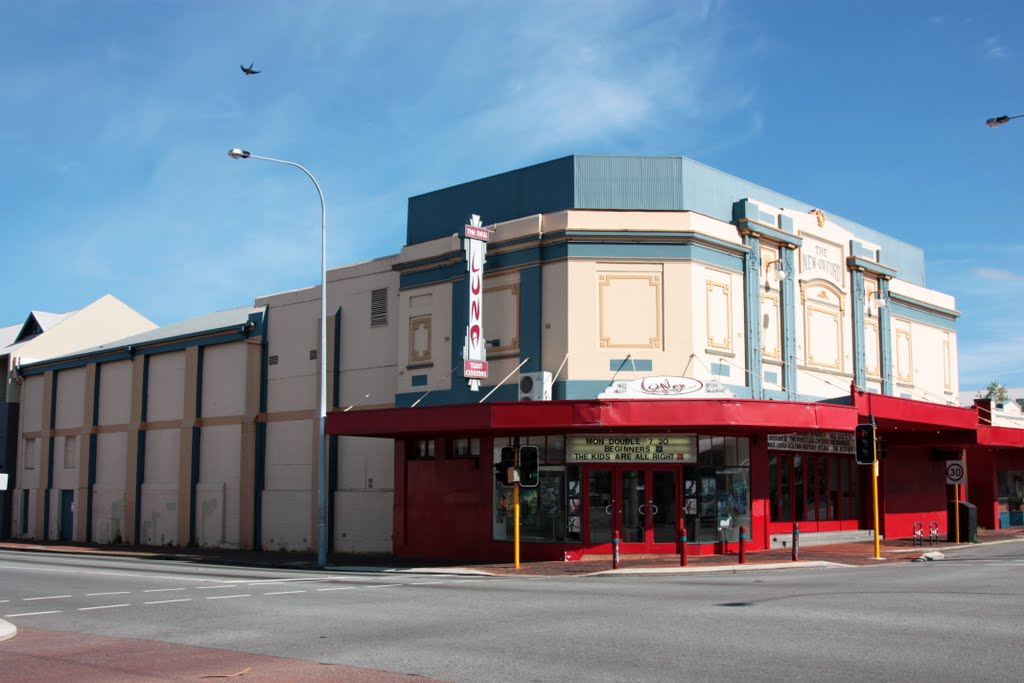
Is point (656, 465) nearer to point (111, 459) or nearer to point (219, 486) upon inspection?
point (219, 486)

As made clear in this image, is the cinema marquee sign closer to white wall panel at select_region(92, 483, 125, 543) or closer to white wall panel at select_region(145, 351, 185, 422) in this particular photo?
white wall panel at select_region(145, 351, 185, 422)

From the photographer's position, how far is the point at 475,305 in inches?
1146

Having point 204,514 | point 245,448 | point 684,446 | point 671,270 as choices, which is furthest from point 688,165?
point 204,514

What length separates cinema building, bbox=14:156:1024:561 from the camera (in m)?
27.7

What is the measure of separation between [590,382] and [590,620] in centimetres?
1394

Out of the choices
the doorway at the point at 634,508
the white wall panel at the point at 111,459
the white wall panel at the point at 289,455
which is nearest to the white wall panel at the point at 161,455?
the white wall panel at the point at 111,459

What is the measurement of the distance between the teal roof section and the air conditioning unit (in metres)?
4.93

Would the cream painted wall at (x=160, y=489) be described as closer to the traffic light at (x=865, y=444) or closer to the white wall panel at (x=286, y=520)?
the white wall panel at (x=286, y=520)

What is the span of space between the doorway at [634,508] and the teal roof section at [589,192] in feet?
24.7

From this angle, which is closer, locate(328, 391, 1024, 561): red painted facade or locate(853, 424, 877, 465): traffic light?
locate(328, 391, 1024, 561): red painted facade

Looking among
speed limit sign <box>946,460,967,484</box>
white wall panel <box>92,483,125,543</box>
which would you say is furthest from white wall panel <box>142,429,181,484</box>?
speed limit sign <box>946,460,967,484</box>

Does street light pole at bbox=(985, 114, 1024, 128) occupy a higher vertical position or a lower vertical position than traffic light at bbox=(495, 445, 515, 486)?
higher

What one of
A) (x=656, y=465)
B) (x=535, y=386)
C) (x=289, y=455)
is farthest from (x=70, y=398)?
(x=656, y=465)

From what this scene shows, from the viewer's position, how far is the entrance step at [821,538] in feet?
99.2
